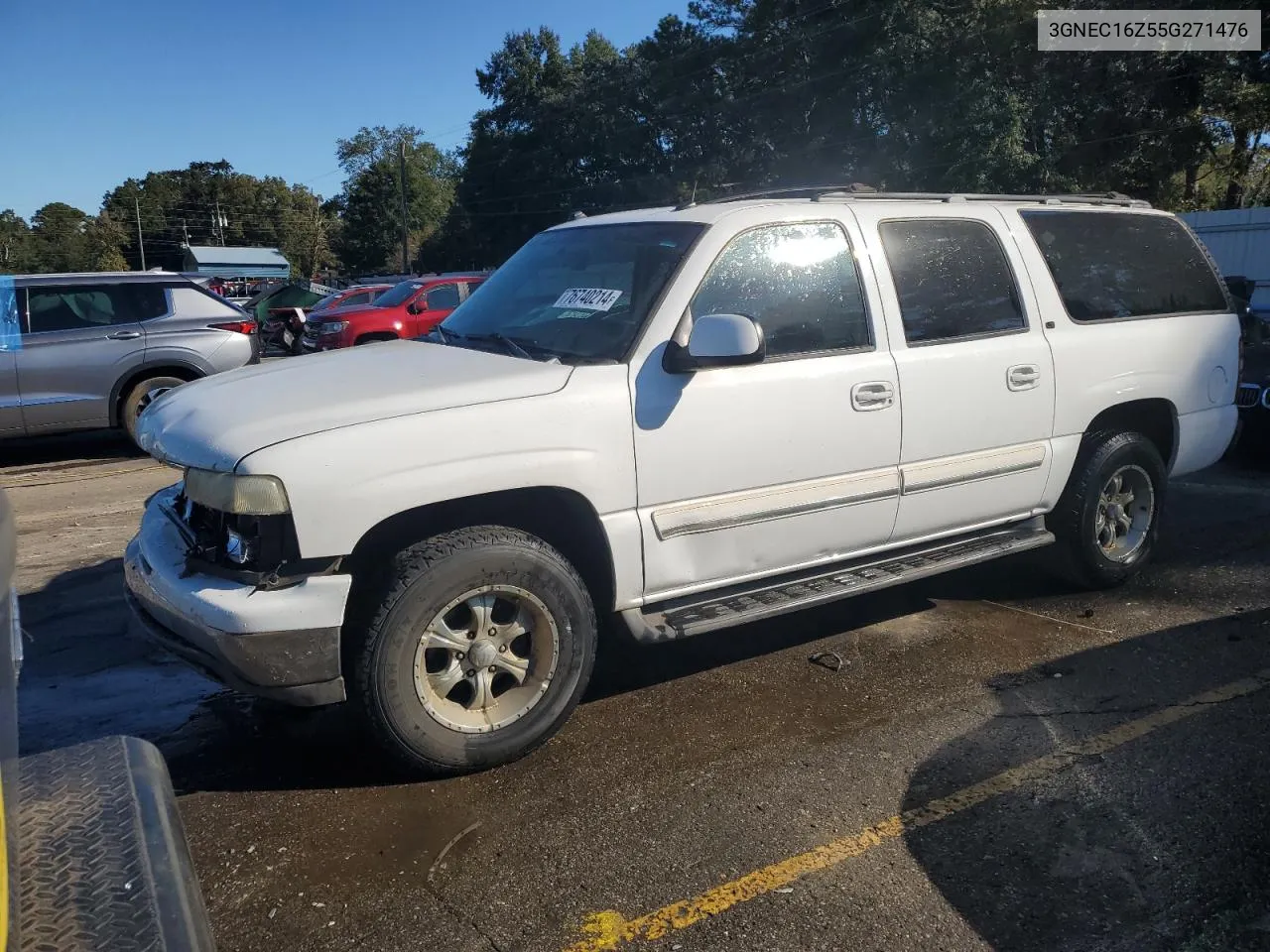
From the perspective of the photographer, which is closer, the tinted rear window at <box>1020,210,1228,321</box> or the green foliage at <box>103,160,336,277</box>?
the tinted rear window at <box>1020,210,1228,321</box>

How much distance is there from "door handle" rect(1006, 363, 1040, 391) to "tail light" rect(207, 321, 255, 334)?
8.63 meters

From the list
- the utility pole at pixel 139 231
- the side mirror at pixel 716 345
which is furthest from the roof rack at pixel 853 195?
the utility pole at pixel 139 231

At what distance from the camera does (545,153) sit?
64062mm

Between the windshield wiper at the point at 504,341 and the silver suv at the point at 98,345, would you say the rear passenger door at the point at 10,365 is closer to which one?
the silver suv at the point at 98,345

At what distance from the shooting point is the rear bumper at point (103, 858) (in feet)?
5.17

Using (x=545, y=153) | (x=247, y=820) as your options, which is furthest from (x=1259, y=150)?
(x=247, y=820)

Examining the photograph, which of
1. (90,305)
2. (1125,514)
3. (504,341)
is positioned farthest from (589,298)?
(90,305)

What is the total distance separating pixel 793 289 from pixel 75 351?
8444 millimetres

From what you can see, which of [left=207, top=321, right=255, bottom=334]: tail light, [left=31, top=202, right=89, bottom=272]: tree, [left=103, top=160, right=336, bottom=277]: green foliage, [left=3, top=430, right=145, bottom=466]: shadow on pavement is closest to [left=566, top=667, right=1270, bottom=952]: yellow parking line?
[left=207, top=321, right=255, bottom=334]: tail light

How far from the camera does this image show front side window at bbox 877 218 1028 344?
4.47 metres

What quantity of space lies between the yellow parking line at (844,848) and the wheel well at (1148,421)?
1631 millimetres

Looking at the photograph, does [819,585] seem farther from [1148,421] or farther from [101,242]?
[101,242]

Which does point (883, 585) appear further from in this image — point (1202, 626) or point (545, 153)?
point (545, 153)

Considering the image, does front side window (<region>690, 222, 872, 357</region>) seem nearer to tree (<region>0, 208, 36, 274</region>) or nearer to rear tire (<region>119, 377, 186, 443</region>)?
rear tire (<region>119, 377, 186, 443</region>)
